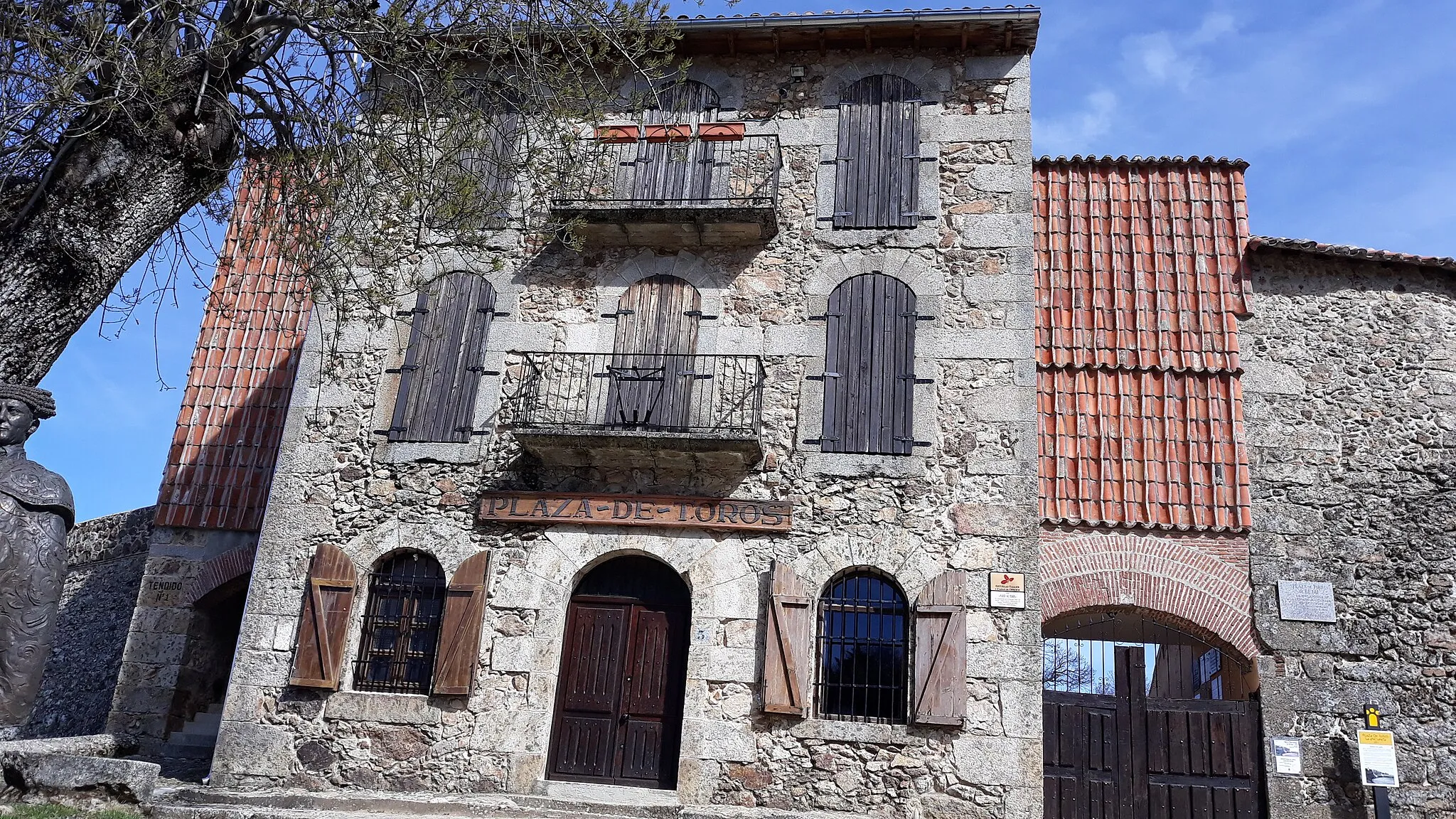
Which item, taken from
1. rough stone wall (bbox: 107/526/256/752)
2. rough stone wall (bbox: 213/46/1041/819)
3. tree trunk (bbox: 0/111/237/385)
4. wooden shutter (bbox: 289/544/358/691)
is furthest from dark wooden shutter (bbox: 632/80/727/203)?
rough stone wall (bbox: 107/526/256/752)

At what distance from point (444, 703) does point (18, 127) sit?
5.91m

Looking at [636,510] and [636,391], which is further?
[636,391]

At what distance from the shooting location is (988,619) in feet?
32.2

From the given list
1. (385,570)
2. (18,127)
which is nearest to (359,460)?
(385,570)

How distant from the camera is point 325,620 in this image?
10.4 m

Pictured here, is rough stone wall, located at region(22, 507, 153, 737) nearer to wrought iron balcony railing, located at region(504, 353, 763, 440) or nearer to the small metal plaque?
wrought iron balcony railing, located at region(504, 353, 763, 440)

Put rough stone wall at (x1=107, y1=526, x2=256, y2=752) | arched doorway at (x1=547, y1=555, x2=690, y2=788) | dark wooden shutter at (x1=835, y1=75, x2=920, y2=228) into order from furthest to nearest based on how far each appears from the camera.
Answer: rough stone wall at (x1=107, y1=526, x2=256, y2=752) → dark wooden shutter at (x1=835, y1=75, x2=920, y2=228) → arched doorway at (x1=547, y1=555, x2=690, y2=788)

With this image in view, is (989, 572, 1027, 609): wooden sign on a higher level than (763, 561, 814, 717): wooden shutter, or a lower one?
higher

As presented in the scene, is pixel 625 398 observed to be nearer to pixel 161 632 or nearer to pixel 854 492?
pixel 854 492

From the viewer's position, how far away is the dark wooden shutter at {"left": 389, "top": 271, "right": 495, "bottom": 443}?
11.1m

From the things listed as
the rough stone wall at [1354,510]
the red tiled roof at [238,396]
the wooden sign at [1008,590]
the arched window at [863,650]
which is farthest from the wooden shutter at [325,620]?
the rough stone wall at [1354,510]

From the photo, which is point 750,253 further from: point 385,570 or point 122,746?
point 122,746

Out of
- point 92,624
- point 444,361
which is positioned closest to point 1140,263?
point 444,361

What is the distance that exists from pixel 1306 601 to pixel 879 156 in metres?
6.28
